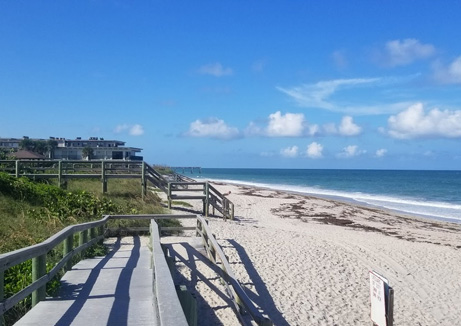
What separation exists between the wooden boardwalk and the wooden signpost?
2289 mm

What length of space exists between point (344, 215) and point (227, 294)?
21.9 m

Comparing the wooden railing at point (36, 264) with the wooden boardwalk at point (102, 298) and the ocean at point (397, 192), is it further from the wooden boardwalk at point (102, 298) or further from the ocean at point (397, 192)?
the ocean at point (397, 192)

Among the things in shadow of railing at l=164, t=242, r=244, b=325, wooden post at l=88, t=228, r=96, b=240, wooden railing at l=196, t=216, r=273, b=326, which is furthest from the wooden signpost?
wooden post at l=88, t=228, r=96, b=240

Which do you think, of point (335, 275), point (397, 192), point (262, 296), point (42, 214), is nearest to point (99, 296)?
point (262, 296)

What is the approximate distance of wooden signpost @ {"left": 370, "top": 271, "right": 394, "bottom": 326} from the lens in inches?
181

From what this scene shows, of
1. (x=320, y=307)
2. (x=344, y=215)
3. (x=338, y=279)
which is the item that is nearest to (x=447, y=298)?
(x=338, y=279)

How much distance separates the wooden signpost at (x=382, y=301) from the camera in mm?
4590

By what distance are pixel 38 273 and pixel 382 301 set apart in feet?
11.9

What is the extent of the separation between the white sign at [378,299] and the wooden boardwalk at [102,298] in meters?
2.29

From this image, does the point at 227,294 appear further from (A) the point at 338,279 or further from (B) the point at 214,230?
(B) the point at 214,230

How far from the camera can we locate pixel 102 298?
17.5 feet

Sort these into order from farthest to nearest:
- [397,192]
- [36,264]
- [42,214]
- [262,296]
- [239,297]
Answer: [397,192] < [42,214] < [262,296] < [239,297] < [36,264]

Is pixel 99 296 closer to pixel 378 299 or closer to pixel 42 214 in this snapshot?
pixel 378 299

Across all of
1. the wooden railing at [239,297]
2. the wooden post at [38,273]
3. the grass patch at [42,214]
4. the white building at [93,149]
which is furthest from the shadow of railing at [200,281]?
the white building at [93,149]
